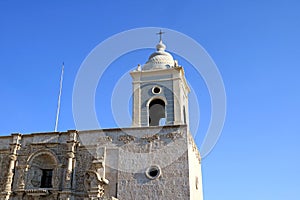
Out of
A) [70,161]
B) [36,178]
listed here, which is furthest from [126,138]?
[36,178]

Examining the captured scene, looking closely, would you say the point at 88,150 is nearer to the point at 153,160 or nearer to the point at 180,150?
the point at 153,160

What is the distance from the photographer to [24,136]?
25062mm

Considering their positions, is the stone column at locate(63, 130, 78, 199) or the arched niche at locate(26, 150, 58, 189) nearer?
the stone column at locate(63, 130, 78, 199)

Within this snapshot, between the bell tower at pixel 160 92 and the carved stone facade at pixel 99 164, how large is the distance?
2.05 m

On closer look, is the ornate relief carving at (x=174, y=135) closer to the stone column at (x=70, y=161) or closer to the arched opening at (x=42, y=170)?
the stone column at (x=70, y=161)

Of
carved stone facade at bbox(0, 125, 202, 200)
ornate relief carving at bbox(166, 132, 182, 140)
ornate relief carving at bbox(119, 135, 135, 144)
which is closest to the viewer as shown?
carved stone facade at bbox(0, 125, 202, 200)

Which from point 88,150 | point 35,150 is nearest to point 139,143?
point 88,150

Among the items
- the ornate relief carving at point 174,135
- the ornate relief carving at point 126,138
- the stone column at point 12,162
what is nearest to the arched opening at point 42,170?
the stone column at point 12,162

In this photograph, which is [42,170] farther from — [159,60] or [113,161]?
[159,60]

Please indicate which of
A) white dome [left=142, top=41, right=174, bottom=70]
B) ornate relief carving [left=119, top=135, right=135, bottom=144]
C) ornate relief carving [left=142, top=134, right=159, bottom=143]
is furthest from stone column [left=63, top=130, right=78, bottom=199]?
white dome [left=142, top=41, right=174, bottom=70]

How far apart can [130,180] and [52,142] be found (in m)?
6.46

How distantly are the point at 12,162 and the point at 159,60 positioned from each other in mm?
13546

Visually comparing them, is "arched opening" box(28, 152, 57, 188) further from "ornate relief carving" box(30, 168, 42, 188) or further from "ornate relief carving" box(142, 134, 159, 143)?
"ornate relief carving" box(142, 134, 159, 143)

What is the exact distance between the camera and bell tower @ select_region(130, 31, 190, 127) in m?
25.2
